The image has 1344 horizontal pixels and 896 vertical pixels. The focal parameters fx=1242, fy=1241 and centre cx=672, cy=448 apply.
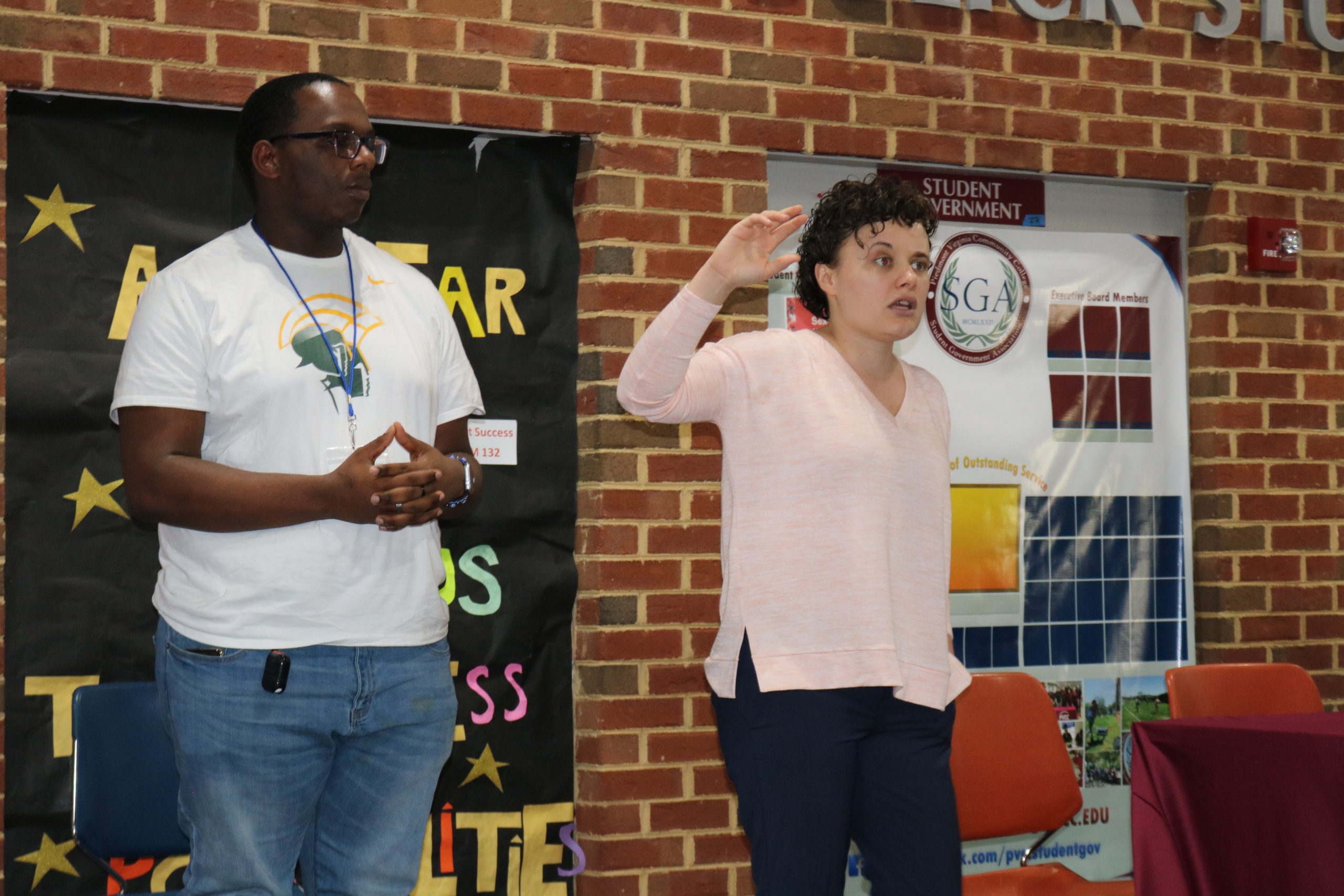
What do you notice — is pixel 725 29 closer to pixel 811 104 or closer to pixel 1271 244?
pixel 811 104

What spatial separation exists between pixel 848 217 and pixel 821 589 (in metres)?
0.72

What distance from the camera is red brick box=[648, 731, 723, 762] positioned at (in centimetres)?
341

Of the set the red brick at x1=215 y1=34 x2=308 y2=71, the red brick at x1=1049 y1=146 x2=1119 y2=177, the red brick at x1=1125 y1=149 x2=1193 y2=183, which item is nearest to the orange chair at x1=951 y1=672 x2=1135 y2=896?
the red brick at x1=1049 y1=146 x2=1119 y2=177

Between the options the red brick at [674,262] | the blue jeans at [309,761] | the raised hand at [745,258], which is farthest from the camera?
the red brick at [674,262]

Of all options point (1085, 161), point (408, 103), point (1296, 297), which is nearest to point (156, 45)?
point (408, 103)

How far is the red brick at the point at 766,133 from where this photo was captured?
140 inches

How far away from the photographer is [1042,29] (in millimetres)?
3867

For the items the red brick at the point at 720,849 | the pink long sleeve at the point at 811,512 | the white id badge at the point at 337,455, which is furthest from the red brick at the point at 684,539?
the white id badge at the point at 337,455

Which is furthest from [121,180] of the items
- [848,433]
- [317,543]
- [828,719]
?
[828,719]

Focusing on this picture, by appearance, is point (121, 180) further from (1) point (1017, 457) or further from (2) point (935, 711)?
(1) point (1017, 457)

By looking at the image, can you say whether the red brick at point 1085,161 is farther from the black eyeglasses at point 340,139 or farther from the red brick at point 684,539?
the black eyeglasses at point 340,139

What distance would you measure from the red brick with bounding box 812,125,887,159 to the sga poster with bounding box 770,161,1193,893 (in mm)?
106

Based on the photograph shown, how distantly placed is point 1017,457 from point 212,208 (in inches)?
97.5

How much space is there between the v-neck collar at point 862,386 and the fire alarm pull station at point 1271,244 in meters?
2.22
